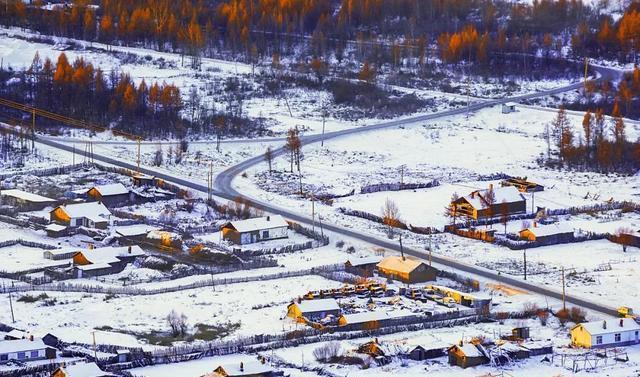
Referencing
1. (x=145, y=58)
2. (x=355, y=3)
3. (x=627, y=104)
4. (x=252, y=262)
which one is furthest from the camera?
(x=355, y=3)

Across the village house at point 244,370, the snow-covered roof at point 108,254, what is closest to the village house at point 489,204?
the snow-covered roof at point 108,254

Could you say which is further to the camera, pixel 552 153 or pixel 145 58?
pixel 145 58

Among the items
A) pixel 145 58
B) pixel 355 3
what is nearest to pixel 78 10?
pixel 145 58

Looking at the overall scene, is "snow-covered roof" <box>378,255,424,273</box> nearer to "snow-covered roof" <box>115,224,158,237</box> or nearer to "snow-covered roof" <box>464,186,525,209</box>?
"snow-covered roof" <box>464,186,525,209</box>

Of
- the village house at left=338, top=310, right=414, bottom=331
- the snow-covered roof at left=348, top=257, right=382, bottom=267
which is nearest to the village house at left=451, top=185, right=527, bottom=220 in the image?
the snow-covered roof at left=348, top=257, right=382, bottom=267

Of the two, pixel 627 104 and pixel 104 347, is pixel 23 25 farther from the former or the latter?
pixel 104 347

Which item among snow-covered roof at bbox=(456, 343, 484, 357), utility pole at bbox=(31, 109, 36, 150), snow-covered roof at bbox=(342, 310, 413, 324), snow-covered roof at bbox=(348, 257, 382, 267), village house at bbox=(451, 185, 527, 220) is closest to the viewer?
snow-covered roof at bbox=(456, 343, 484, 357)

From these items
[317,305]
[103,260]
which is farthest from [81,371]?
[103,260]
